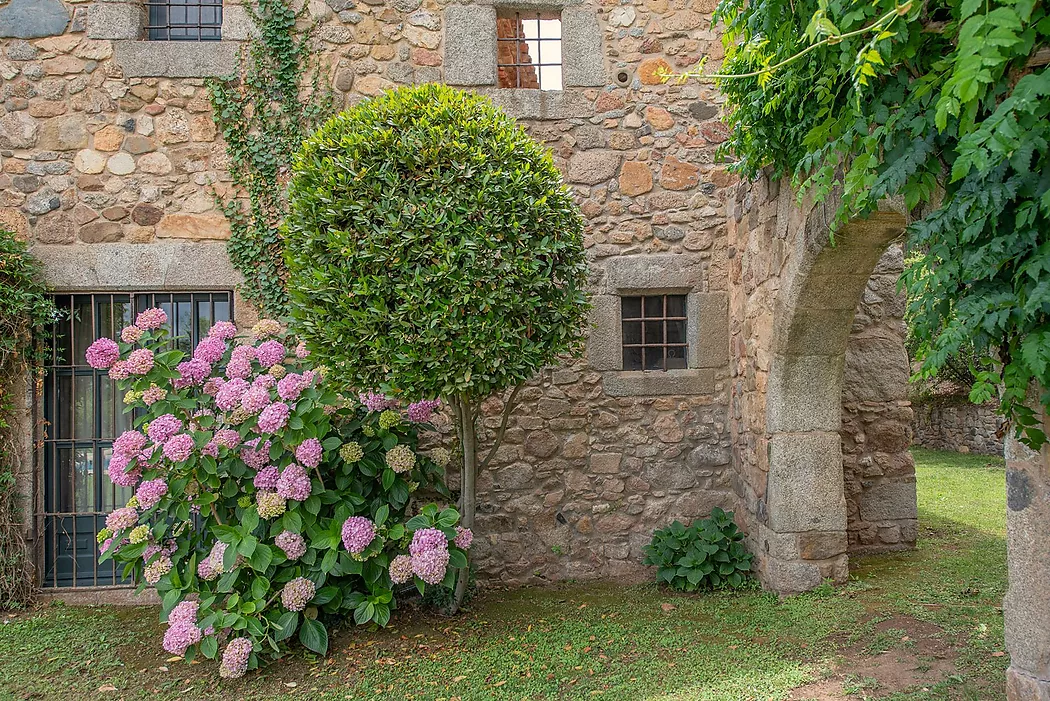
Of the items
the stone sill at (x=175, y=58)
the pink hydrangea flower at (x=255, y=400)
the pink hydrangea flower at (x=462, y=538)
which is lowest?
the pink hydrangea flower at (x=462, y=538)

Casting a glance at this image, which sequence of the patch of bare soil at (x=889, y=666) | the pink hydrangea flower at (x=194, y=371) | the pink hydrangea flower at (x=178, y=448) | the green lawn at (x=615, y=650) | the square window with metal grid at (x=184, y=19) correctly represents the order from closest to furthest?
the patch of bare soil at (x=889, y=666), the green lawn at (x=615, y=650), the pink hydrangea flower at (x=178, y=448), the pink hydrangea flower at (x=194, y=371), the square window with metal grid at (x=184, y=19)

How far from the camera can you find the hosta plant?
4652mm

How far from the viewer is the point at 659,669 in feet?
11.6

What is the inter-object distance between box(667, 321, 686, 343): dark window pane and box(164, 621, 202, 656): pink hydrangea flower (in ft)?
11.1

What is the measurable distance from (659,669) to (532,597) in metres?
1.34

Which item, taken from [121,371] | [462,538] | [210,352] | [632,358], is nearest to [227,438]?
[210,352]

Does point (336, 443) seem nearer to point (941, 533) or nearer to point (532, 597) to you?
point (532, 597)

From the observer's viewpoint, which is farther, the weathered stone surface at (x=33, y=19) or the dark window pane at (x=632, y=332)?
the dark window pane at (x=632, y=332)

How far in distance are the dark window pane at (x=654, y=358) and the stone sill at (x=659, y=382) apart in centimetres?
5

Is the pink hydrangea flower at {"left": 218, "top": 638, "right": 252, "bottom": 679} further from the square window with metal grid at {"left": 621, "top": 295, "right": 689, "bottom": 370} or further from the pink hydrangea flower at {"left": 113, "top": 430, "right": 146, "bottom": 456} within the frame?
the square window with metal grid at {"left": 621, "top": 295, "right": 689, "bottom": 370}

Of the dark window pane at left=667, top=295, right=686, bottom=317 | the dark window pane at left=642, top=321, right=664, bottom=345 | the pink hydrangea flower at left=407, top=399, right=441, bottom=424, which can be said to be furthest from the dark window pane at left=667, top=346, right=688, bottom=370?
the pink hydrangea flower at left=407, top=399, right=441, bottom=424

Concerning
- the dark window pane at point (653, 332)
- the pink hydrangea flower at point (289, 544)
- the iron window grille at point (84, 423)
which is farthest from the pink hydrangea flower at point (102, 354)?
the dark window pane at point (653, 332)

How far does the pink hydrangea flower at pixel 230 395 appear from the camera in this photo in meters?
3.70

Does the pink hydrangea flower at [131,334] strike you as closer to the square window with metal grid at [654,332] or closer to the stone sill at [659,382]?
the stone sill at [659,382]
